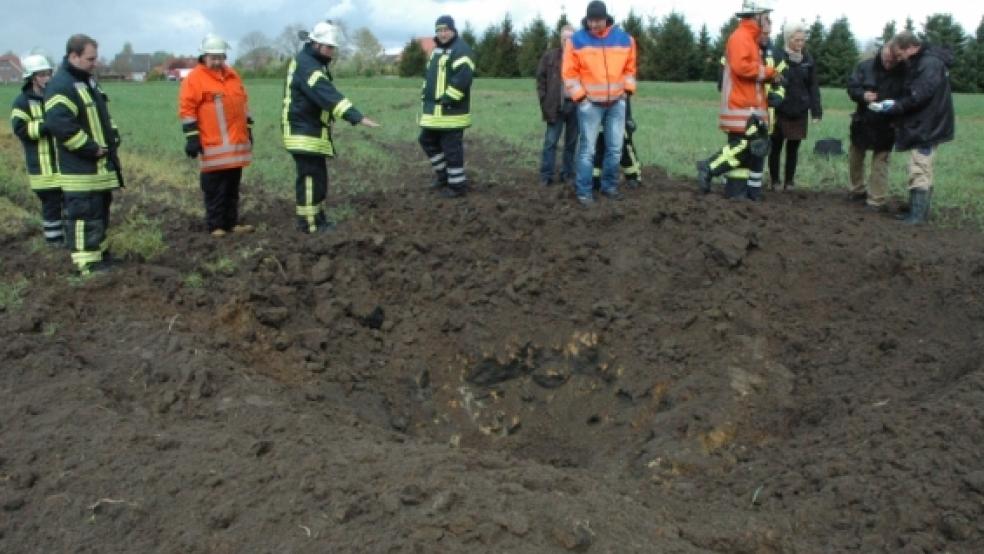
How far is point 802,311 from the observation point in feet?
20.1

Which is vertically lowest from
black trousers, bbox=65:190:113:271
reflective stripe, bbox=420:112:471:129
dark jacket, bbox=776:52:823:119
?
black trousers, bbox=65:190:113:271

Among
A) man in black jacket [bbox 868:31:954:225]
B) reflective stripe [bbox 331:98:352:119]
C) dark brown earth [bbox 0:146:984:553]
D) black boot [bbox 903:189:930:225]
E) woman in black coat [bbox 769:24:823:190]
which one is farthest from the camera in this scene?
woman in black coat [bbox 769:24:823:190]

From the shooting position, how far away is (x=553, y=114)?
382 inches

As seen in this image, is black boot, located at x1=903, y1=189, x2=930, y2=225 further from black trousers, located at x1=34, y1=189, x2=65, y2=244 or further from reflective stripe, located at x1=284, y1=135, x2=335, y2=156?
black trousers, located at x1=34, y1=189, x2=65, y2=244

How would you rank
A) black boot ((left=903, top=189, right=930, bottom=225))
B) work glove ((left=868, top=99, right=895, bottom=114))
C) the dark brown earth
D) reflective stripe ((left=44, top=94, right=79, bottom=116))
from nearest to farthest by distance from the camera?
the dark brown earth → reflective stripe ((left=44, top=94, right=79, bottom=116)) → work glove ((left=868, top=99, right=895, bottom=114)) → black boot ((left=903, top=189, right=930, bottom=225))

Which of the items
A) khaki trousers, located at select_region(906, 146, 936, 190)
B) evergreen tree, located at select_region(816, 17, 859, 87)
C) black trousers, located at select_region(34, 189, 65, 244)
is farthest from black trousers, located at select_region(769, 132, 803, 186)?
evergreen tree, located at select_region(816, 17, 859, 87)

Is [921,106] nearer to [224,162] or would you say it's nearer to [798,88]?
[798,88]

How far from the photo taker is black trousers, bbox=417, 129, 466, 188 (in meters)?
8.93

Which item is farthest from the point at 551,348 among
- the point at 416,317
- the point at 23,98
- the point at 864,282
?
the point at 23,98

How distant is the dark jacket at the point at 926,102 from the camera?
794 cm

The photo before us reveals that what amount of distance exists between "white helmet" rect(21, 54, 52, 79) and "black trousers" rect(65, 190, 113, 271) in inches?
74.3

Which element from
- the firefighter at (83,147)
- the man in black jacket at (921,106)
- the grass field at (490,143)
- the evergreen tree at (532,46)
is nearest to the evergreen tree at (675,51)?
the evergreen tree at (532,46)

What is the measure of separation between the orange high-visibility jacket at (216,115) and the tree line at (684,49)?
108 feet

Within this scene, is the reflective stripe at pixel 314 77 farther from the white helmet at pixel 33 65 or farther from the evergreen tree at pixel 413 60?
the evergreen tree at pixel 413 60
